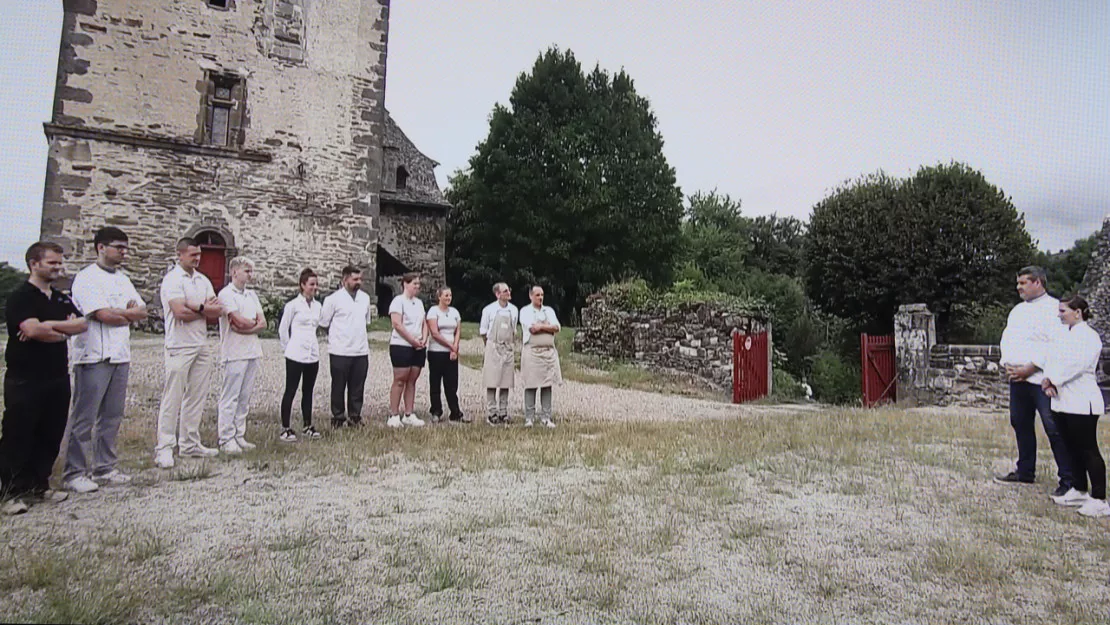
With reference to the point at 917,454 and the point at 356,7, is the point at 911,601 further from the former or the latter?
the point at 356,7

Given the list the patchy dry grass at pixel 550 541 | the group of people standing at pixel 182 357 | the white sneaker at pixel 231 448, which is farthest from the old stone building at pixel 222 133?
the white sneaker at pixel 231 448

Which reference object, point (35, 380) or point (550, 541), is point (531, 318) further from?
point (35, 380)

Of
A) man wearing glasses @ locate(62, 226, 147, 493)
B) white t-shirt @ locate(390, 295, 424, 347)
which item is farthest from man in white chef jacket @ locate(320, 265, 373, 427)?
man wearing glasses @ locate(62, 226, 147, 493)

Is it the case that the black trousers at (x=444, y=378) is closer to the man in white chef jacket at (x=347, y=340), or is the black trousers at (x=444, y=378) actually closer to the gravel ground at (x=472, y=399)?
the gravel ground at (x=472, y=399)

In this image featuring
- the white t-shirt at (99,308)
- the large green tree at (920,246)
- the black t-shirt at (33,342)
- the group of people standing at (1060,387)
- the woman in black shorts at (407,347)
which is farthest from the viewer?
the large green tree at (920,246)

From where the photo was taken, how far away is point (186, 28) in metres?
15.7

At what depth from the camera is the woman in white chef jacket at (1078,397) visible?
439 cm

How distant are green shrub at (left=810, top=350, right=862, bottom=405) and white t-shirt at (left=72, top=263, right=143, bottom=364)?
14327mm

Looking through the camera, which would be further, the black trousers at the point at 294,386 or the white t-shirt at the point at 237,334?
the black trousers at the point at 294,386

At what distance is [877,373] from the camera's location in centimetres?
1311

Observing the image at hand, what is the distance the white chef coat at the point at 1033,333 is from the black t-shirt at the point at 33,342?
21.4 feet

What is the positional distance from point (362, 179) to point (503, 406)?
1175 cm

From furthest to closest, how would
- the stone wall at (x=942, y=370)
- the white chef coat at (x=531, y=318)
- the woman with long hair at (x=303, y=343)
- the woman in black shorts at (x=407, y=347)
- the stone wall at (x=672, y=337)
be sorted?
the stone wall at (x=672, y=337) → the stone wall at (x=942, y=370) → the white chef coat at (x=531, y=318) → the woman in black shorts at (x=407, y=347) → the woman with long hair at (x=303, y=343)

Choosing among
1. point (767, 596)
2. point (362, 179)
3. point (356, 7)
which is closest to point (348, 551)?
point (767, 596)
